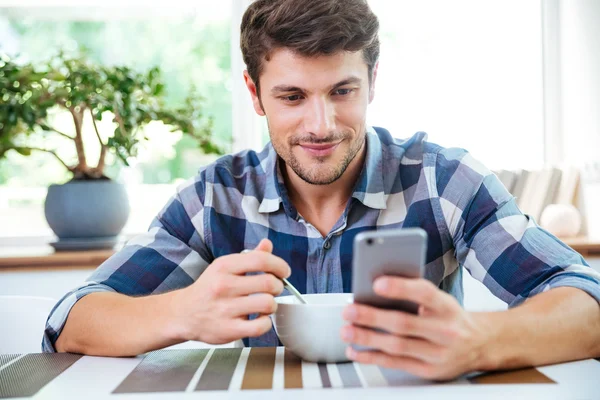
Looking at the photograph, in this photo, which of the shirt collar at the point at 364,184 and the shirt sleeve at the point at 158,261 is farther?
the shirt collar at the point at 364,184

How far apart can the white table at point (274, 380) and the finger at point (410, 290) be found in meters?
0.11

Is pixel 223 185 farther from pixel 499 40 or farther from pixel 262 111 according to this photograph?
pixel 499 40

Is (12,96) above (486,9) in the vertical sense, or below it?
below

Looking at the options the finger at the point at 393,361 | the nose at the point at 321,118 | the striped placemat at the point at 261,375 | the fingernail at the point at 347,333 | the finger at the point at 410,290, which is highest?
the nose at the point at 321,118

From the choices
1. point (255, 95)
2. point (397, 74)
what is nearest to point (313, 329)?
point (255, 95)

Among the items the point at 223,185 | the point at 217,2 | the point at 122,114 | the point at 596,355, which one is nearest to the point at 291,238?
the point at 223,185

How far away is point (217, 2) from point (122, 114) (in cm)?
90

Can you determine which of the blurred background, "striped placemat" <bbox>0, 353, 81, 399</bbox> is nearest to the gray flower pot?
the blurred background

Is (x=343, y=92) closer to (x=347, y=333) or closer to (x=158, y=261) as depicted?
(x=158, y=261)

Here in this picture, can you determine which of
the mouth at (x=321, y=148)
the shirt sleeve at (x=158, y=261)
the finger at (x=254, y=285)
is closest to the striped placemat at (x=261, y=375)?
the finger at (x=254, y=285)

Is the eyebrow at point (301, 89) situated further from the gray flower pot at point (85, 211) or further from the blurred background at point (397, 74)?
the blurred background at point (397, 74)

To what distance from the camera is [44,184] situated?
9.40ft

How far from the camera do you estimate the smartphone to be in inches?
28.8

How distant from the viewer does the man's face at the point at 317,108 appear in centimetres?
135
